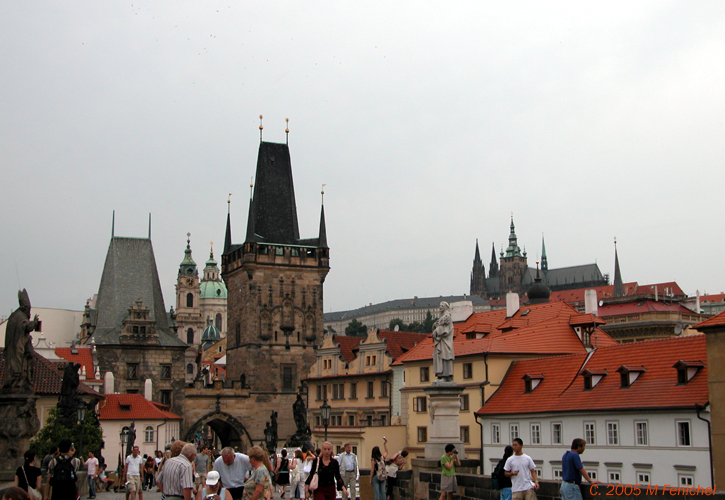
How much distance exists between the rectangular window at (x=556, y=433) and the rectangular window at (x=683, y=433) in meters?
5.87

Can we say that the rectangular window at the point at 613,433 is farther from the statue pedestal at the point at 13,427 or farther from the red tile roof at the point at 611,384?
the statue pedestal at the point at 13,427

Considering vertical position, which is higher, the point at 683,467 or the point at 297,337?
the point at 297,337

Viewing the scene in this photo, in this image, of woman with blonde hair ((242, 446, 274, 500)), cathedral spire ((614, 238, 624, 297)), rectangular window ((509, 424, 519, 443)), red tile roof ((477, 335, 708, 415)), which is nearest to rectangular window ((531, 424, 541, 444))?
red tile roof ((477, 335, 708, 415))

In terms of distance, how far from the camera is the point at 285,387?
68.4 m

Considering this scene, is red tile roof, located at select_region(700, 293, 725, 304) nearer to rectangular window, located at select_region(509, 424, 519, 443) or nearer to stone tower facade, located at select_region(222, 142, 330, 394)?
stone tower facade, located at select_region(222, 142, 330, 394)

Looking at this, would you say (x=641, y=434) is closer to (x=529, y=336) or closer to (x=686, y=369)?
(x=686, y=369)

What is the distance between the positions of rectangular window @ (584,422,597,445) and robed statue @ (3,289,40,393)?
23.1m

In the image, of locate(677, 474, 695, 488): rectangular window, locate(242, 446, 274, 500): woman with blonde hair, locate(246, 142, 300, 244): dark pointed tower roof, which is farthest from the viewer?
locate(246, 142, 300, 244): dark pointed tower roof

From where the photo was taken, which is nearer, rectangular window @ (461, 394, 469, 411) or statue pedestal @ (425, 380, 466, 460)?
statue pedestal @ (425, 380, 466, 460)

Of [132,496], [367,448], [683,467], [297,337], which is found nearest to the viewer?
[132,496]

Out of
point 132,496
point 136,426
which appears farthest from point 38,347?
point 132,496

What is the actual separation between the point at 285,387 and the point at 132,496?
50.9 meters

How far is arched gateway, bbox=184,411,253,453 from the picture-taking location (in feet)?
212

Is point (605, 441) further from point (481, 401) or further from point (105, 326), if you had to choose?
point (105, 326)
